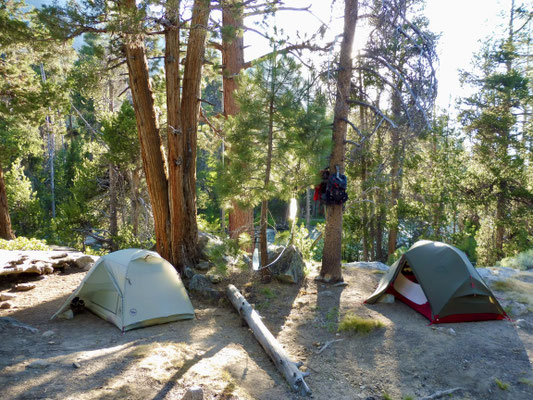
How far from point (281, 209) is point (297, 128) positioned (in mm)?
34359

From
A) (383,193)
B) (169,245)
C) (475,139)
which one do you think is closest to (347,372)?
(169,245)

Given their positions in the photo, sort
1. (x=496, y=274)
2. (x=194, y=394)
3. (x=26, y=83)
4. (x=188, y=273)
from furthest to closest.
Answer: (x=26, y=83), (x=496, y=274), (x=188, y=273), (x=194, y=394)

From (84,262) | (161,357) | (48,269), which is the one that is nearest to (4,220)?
(84,262)

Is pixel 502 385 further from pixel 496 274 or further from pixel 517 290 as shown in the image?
pixel 496 274

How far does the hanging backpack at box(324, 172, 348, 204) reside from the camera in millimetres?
7598

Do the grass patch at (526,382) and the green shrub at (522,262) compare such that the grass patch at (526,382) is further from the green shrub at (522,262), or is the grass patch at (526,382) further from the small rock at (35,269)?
the small rock at (35,269)

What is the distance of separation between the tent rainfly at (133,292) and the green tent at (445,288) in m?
3.95

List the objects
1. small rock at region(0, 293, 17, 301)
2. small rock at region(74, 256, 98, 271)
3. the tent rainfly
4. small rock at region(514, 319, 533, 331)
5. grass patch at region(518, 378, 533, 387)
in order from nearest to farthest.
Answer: grass patch at region(518, 378, 533, 387) → the tent rainfly → small rock at region(514, 319, 533, 331) → small rock at region(0, 293, 17, 301) → small rock at region(74, 256, 98, 271)

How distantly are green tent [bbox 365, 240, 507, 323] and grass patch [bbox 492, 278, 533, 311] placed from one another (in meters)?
1.38

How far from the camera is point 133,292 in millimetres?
6020

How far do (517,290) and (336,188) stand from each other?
4.83 m

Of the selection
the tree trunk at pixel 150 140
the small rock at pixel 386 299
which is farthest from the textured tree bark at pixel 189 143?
the small rock at pixel 386 299

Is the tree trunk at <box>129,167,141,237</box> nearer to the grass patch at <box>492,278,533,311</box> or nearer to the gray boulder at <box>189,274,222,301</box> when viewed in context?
the gray boulder at <box>189,274,222,301</box>

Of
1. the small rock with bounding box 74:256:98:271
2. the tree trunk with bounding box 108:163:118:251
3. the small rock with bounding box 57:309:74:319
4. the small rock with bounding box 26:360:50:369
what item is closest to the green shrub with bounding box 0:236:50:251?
the small rock with bounding box 74:256:98:271
